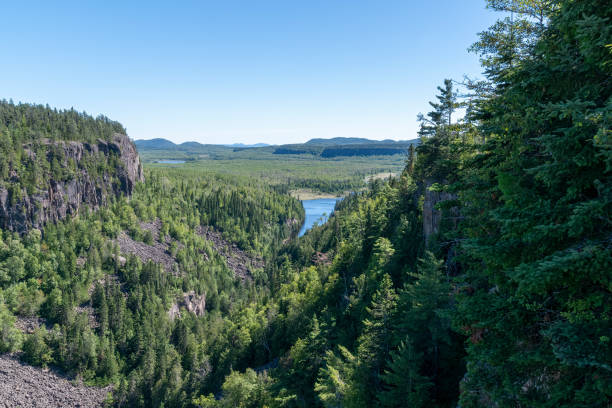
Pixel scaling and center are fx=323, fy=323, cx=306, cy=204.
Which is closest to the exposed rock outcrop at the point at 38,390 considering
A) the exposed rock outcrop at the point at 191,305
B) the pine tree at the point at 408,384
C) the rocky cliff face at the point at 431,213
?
the exposed rock outcrop at the point at 191,305

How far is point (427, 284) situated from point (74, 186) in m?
129

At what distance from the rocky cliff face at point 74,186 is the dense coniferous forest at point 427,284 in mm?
4559

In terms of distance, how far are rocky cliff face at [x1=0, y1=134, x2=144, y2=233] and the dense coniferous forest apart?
4.56 metres

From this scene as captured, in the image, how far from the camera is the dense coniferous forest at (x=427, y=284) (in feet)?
25.8

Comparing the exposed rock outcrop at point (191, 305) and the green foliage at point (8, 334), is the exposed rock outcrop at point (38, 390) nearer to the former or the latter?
the green foliage at point (8, 334)

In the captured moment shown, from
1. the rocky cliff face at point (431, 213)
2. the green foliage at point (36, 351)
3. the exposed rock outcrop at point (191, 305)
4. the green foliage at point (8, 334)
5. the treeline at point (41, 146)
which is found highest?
the treeline at point (41, 146)

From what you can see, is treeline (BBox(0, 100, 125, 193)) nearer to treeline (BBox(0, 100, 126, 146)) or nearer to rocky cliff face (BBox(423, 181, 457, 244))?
treeline (BBox(0, 100, 126, 146))

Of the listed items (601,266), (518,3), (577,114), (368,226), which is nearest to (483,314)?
(601,266)

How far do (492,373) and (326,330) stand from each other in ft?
99.3

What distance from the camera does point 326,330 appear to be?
126 feet

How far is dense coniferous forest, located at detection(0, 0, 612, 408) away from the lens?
787cm

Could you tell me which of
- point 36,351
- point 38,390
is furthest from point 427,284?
point 36,351

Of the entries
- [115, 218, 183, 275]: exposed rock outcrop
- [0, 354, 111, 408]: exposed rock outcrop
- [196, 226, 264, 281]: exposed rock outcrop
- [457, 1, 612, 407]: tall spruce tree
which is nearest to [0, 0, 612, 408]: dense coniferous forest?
[457, 1, 612, 407]: tall spruce tree

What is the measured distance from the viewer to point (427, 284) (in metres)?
21.1
